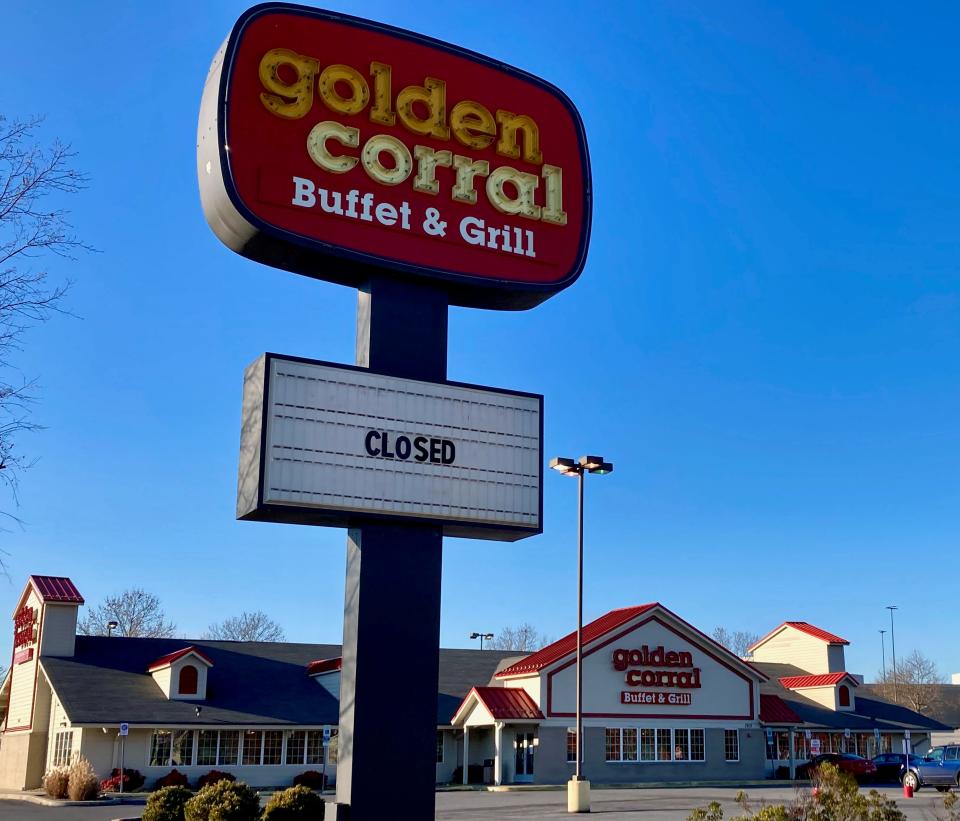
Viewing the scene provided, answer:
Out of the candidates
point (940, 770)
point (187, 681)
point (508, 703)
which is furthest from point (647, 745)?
point (187, 681)

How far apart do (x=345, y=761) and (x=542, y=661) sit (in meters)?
30.5

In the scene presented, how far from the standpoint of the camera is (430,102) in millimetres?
17094

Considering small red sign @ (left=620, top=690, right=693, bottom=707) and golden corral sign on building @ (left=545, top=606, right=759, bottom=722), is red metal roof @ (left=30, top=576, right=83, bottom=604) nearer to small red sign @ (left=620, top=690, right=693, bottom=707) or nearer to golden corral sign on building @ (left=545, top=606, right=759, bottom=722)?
golden corral sign on building @ (left=545, top=606, right=759, bottom=722)

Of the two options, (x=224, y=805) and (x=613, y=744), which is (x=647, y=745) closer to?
(x=613, y=744)

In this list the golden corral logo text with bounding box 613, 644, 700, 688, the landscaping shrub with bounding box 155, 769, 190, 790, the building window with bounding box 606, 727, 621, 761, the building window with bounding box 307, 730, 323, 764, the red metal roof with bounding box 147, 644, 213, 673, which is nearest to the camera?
the landscaping shrub with bounding box 155, 769, 190, 790

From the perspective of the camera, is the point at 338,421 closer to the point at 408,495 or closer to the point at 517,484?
the point at 408,495

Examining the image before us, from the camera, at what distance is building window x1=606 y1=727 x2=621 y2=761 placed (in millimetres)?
44938

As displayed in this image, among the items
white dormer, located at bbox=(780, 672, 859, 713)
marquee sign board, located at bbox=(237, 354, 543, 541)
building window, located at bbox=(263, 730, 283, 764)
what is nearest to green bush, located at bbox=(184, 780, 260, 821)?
marquee sign board, located at bbox=(237, 354, 543, 541)

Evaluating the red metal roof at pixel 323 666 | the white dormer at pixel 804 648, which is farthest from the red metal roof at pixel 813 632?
the red metal roof at pixel 323 666

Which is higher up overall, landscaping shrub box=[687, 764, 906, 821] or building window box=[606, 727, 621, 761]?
landscaping shrub box=[687, 764, 906, 821]

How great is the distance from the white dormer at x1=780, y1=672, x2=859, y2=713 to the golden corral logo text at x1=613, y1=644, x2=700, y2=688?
12.0m

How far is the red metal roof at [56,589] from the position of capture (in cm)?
4303

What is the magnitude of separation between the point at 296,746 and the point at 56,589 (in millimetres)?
11365

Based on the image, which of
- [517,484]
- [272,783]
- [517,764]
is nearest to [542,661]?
[517,764]
